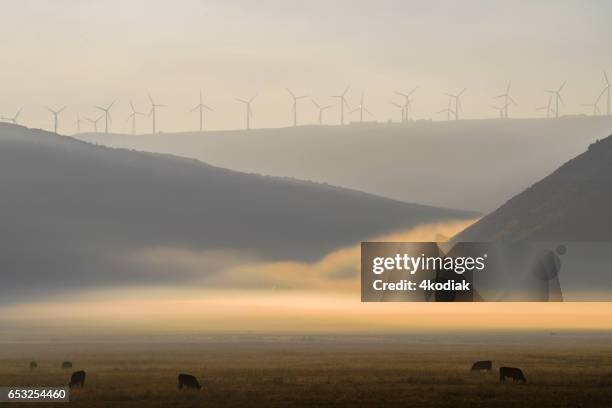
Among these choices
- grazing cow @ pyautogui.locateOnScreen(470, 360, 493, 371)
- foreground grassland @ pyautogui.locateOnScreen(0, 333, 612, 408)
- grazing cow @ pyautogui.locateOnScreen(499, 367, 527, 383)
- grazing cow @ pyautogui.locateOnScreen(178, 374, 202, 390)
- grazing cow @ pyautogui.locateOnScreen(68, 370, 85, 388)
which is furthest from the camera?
grazing cow @ pyautogui.locateOnScreen(470, 360, 493, 371)

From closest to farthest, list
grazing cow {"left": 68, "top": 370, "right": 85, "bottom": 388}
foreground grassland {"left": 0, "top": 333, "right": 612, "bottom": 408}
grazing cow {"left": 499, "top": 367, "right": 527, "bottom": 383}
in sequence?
foreground grassland {"left": 0, "top": 333, "right": 612, "bottom": 408} → grazing cow {"left": 68, "top": 370, "right": 85, "bottom": 388} → grazing cow {"left": 499, "top": 367, "right": 527, "bottom": 383}

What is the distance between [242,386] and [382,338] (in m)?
100

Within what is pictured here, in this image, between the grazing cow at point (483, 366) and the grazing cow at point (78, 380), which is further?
the grazing cow at point (483, 366)

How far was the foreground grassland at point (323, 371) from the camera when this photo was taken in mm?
86375

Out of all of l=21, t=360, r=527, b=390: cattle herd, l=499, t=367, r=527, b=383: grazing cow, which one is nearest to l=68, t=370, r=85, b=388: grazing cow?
l=21, t=360, r=527, b=390: cattle herd

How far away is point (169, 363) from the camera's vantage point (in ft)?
427

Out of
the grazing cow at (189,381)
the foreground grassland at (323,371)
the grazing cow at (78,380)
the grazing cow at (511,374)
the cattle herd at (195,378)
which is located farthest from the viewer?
the grazing cow at (511,374)

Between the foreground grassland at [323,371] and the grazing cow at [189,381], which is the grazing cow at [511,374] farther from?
the grazing cow at [189,381]

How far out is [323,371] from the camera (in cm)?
11544

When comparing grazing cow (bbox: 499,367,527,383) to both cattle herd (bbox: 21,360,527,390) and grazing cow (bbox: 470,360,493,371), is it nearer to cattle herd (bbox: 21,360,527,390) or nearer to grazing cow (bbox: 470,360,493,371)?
cattle herd (bbox: 21,360,527,390)

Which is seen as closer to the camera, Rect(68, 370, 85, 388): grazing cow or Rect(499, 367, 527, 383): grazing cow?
Rect(68, 370, 85, 388): grazing cow

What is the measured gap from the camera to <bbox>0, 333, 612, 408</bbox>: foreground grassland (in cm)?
8638

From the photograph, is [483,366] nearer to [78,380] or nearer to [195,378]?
[195,378]

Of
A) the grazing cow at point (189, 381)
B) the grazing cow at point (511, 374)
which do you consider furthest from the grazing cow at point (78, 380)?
the grazing cow at point (511, 374)
